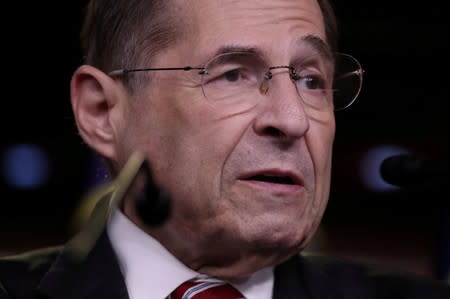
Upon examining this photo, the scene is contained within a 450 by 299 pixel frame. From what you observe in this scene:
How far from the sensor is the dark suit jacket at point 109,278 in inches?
62.3

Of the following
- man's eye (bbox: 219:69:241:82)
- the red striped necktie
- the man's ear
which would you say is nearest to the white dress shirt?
the red striped necktie

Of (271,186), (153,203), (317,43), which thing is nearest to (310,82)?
(317,43)

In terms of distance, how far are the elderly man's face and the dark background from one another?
1.93ft

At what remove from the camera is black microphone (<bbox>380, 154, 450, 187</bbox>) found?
4.55 ft

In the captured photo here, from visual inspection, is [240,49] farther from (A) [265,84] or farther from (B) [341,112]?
(B) [341,112]

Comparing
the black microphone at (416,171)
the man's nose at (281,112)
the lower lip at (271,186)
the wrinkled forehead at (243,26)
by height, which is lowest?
the lower lip at (271,186)

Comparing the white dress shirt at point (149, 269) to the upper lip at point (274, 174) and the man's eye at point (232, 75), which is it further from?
the man's eye at point (232, 75)

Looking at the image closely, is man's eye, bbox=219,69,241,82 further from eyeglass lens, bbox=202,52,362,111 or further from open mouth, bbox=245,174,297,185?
open mouth, bbox=245,174,297,185

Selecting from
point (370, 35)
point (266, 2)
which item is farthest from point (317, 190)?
point (370, 35)

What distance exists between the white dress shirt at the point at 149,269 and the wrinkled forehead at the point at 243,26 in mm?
455

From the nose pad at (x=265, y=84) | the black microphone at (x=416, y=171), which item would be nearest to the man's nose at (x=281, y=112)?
the nose pad at (x=265, y=84)

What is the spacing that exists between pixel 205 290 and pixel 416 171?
21.3 inches

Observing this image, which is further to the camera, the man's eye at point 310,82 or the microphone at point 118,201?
A: the man's eye at point 310,82

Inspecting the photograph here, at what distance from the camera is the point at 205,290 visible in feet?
5.18
